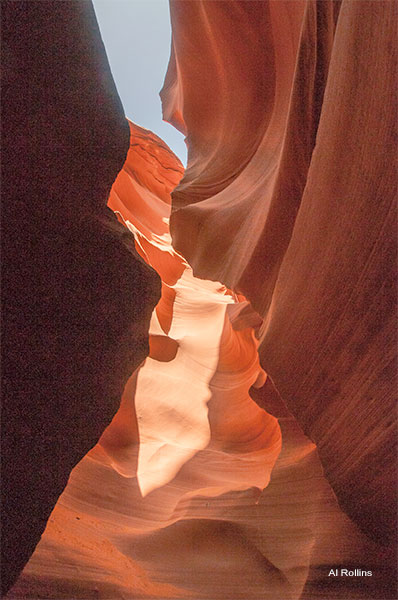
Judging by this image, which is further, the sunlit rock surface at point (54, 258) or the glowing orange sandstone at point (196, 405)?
the glowing orange sandstone at point (196, 405)

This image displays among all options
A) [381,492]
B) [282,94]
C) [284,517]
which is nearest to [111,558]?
[284,517]

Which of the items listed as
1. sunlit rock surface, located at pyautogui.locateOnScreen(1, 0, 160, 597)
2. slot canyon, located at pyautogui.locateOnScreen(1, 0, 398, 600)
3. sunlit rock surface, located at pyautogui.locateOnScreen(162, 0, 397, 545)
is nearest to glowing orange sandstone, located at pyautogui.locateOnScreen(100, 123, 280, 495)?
slot canyon, located at pyautogui.locateOnScreen(1, 0, 398, 600)

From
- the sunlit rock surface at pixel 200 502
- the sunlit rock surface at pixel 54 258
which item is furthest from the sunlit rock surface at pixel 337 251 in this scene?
the sunlit rock surface at pixel 54 258

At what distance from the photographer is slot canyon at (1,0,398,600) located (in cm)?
123

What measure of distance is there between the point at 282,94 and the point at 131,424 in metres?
3.12

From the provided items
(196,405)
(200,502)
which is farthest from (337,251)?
(196,405)

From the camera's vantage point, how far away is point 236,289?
7.30 ft

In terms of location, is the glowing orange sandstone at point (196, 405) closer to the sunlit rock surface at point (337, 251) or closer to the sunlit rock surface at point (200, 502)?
the sunlit rock surface at point (200, 502)

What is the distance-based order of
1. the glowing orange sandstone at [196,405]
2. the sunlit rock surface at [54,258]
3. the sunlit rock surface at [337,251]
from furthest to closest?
the glowing orange sandstone at [196,405], the sunlit rock surface at [54,258], the sunlit rock surface at [337,251]

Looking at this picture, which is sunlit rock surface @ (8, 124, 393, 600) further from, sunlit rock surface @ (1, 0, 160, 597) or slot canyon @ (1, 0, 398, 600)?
sunlit rock surface @ (1, 0, 160, 597)

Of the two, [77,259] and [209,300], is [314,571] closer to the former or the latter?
[77,259]

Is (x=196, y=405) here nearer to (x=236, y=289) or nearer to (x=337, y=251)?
(x=236, y=289)

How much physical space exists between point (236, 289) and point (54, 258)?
1.15 metres

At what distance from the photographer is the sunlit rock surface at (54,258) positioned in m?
1.29
